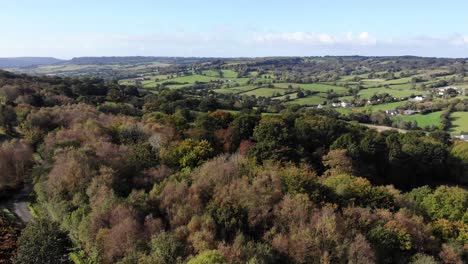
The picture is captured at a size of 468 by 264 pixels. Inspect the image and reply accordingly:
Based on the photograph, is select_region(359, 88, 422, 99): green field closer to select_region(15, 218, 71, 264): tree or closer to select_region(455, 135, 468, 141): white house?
select_region(455, 135, 468, 141): white house

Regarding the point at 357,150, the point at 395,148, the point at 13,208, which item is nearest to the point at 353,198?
the point at 357,150

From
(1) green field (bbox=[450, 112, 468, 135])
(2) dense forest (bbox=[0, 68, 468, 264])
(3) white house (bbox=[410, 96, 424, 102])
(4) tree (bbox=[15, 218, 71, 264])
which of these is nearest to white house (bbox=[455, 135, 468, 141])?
(1) green field (bbox=[450, 112, 468, 135])

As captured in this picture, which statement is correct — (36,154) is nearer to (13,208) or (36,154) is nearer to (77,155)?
(13,208)

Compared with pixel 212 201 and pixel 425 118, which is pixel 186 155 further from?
pixel 425 118

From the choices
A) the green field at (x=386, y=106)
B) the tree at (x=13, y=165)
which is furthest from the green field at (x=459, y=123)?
the tree at (x=13, y=165)

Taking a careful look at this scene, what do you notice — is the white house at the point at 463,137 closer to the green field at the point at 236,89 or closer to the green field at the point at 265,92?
the green field at the point at 265,92

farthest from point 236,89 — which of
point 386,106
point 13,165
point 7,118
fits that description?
point 13,165

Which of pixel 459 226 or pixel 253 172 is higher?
pixel 253 172
